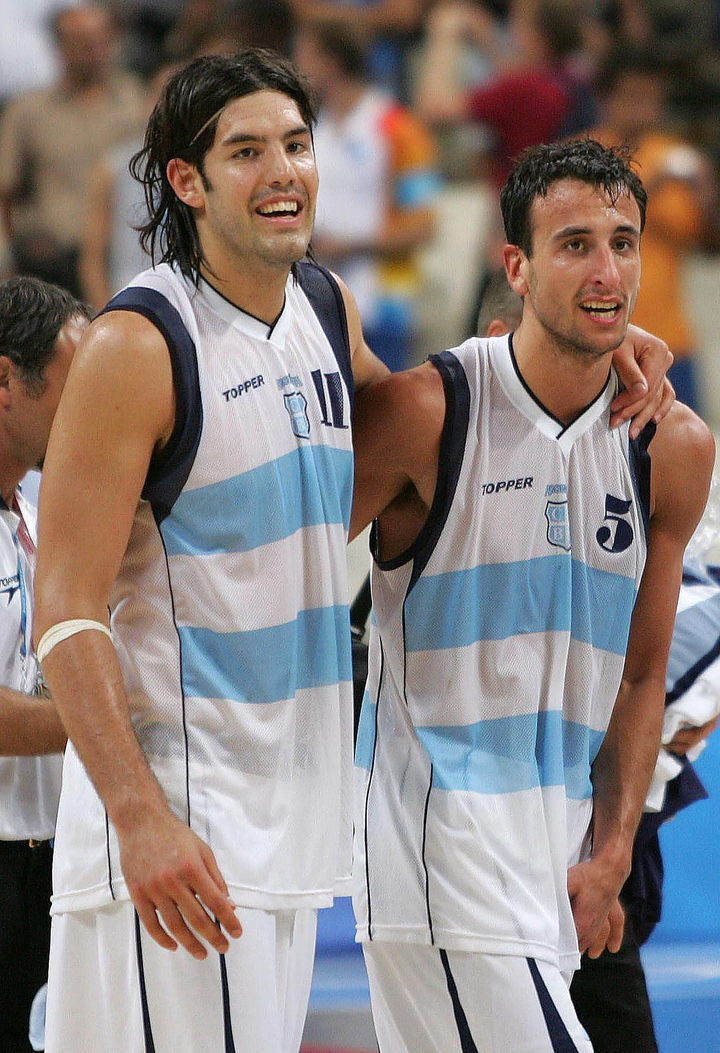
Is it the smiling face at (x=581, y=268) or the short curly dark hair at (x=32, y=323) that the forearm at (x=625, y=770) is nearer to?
the smiling face at (x=581, y=268)

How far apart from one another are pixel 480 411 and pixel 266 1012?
1106mm

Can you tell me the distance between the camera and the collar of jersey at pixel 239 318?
2625 mm

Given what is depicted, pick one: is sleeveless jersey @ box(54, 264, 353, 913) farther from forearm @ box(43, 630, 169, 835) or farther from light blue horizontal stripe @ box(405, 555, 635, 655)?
light blue horizontal stripe @ box(405, 555, 635, 655)

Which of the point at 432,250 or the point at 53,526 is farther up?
the point at 432,250

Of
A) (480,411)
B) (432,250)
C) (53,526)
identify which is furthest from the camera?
(432,250)

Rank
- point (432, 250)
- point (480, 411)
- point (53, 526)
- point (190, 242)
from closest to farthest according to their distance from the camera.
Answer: point (53, 526), point (190, 242), point (480, 411), point (432, 250)

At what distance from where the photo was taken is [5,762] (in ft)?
10.1

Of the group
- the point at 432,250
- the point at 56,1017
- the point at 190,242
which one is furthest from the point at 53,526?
the point at 432,250

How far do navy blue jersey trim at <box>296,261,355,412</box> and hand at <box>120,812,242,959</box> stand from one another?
823 mm

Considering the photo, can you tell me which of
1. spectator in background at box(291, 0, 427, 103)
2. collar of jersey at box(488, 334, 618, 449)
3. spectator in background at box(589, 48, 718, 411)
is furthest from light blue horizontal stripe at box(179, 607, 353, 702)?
spectator in background at box(291, 0, 427, 103)

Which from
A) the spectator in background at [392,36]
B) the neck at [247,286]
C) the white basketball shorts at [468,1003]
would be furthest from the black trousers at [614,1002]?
the spectator in background at [392,36]

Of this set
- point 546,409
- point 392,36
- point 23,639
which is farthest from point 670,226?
point 23,639

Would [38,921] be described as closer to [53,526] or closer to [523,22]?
[53,526]

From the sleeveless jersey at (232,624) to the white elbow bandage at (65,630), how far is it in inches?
4.6
